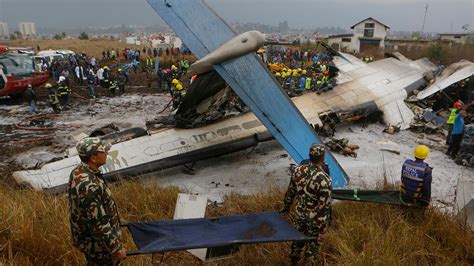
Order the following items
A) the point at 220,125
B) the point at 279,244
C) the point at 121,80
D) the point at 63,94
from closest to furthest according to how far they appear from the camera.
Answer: the point at 279,244, the point at 220,125, the point at 63,94, the point at 121,80

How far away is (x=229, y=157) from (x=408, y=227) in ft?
19.4

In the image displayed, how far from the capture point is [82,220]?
3.42 meters

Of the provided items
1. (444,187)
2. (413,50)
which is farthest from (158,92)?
(413,50)

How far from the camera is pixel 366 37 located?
157ft

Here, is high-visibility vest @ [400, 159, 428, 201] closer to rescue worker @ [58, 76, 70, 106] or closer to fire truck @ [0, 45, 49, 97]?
rescue worker @ [58, 76, 70, 106]

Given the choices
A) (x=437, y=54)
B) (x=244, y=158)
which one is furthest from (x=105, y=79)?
(x=437, y=54)

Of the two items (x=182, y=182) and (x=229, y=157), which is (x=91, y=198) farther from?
(x=229, y=157)

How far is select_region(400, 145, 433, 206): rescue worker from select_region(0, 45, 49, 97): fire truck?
18.2m

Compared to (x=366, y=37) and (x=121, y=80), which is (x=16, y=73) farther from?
(x=366, y=37)

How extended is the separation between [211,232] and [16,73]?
17738 millimetres

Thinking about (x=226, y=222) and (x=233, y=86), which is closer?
(x=226, y=222)

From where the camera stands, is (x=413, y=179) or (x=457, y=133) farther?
(x=457, y=133)

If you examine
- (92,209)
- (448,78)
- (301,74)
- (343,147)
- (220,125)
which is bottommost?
(301,74)

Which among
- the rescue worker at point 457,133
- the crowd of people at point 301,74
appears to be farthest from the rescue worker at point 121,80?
the rescue worker at point 457,133
